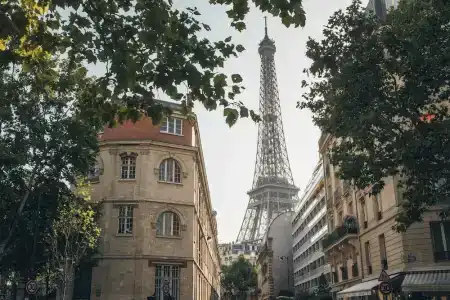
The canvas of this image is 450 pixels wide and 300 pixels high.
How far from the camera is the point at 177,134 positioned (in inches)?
1380

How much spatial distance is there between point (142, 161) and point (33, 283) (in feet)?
48.7

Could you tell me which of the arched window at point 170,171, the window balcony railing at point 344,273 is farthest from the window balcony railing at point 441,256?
the arched window at point 170,171

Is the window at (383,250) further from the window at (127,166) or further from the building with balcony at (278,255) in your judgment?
the building with balcony at (278,255)

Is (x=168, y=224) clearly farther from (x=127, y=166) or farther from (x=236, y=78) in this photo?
(x=236, y=78)

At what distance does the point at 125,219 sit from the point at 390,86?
68.6 feet

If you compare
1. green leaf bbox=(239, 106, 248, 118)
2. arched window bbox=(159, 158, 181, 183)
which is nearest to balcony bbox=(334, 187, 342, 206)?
arched window bbox=(159, 158, 181, 183)

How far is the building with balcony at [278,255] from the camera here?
290 feet

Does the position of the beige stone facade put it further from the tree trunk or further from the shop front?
the tree trunk

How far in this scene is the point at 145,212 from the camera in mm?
32188

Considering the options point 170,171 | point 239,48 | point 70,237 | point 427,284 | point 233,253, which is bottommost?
point 427,284

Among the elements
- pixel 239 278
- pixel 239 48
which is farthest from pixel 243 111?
pixel 239 278

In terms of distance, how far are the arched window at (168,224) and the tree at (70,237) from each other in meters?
4.56

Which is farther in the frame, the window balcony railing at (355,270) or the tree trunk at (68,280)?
the window balcony railing at (355,270)

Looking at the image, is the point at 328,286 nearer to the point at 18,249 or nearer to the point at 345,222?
the point at 345,222
